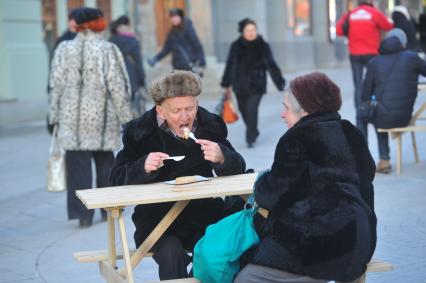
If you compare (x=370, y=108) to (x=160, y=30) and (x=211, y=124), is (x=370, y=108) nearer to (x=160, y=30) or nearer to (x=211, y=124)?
(x=211, y=124)

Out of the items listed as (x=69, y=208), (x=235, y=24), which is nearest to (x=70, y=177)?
(x=69, y=208)

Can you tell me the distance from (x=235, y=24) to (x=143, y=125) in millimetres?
21342

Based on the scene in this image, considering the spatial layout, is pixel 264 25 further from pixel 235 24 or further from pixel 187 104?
pixel 187 104

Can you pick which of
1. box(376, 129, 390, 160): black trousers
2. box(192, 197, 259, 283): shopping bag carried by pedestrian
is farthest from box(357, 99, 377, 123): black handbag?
box(192, 197, 259, 283): shopping bag carried by pedestrian

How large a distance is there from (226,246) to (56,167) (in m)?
4.17

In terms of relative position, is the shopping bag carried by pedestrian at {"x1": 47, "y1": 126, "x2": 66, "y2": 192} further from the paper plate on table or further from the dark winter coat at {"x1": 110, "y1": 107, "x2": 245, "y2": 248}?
the paper plate on table

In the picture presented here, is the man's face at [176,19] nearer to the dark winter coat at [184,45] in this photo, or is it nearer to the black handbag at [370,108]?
the dark winter coat at [184,45]

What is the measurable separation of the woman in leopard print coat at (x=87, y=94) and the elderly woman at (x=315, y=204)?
158 inches

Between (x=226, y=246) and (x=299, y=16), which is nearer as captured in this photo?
(x=226, y=246)

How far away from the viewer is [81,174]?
845 centimetres

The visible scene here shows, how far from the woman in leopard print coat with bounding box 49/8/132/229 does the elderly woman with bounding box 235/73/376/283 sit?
13.2 feet

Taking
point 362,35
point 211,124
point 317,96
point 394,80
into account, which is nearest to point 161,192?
point 211,124

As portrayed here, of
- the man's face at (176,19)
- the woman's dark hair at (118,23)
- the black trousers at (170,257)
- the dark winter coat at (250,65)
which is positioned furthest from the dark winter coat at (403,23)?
the black trousers at (170,257)

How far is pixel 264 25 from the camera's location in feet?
89.7
